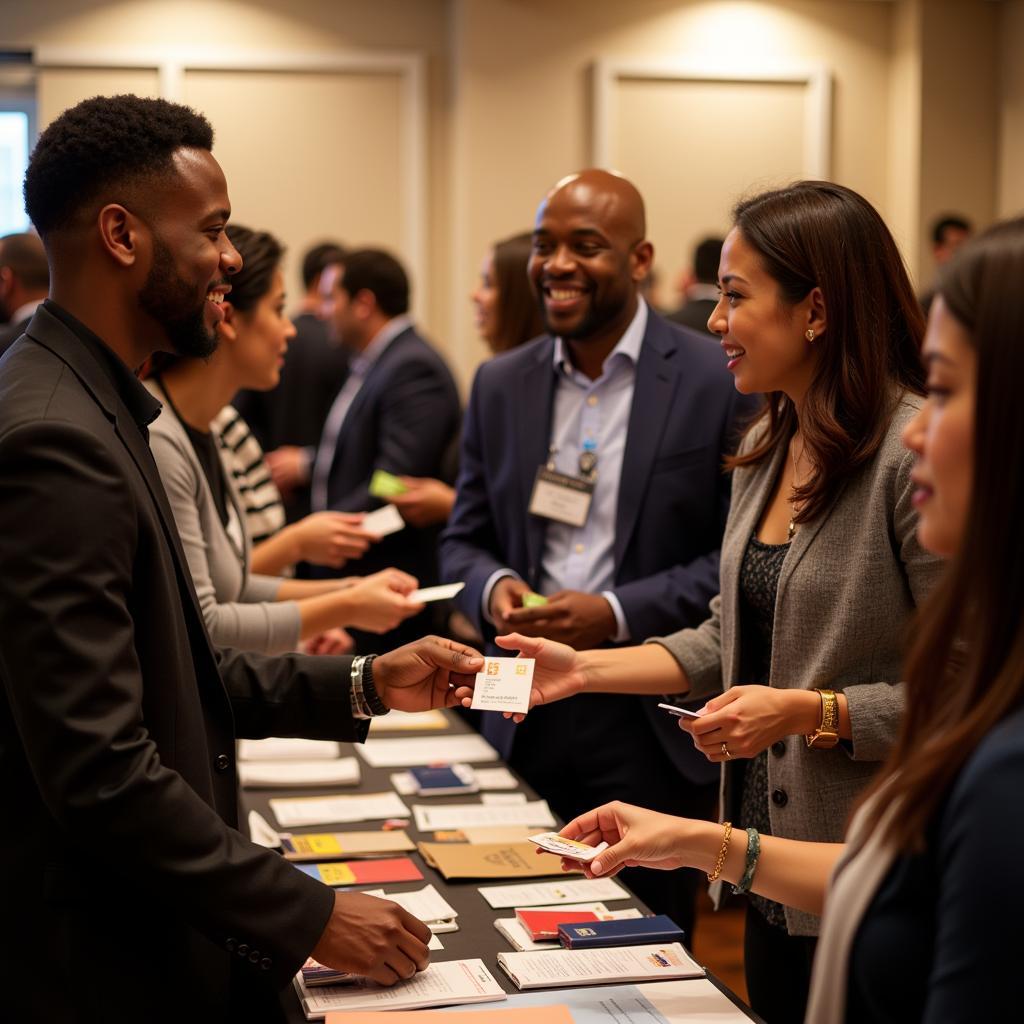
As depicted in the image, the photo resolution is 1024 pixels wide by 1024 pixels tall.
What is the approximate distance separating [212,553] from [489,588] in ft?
2.06

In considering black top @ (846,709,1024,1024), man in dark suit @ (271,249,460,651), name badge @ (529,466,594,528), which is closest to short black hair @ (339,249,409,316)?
man in dark suit @ (271,249,460,651)

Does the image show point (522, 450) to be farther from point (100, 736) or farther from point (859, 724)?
point (100, 736)

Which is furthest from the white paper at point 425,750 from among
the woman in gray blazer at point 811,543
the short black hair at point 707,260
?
the short black hair at point 707,260

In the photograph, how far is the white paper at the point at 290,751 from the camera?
3012 mm

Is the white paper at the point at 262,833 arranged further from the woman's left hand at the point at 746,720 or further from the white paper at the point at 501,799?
the woman's left hand at the point at 746,720

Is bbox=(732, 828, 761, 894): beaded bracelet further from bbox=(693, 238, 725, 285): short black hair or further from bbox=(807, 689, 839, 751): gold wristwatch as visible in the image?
bbox=(693, 238, 725, 285): short black hair

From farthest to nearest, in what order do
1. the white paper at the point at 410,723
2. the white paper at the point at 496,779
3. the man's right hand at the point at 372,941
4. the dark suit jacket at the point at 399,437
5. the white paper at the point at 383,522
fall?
the dark suit jacket at the point at 399,437
the white paper at the point at 383,522
the white paper at the point at 410,723
the white paper at the point at 496,779
the man's right hand at the point at 372,941

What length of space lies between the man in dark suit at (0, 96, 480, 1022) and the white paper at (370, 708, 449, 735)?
1.40m

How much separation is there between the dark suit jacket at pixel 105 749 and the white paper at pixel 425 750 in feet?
3.98

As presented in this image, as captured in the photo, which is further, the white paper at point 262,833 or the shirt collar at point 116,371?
the white paper at point 262,833

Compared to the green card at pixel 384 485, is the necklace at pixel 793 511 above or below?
above

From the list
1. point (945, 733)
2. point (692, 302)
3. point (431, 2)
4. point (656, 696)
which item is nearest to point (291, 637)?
point (656, 696)

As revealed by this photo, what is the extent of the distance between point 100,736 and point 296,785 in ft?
4.54

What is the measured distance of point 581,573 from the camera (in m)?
2.98
